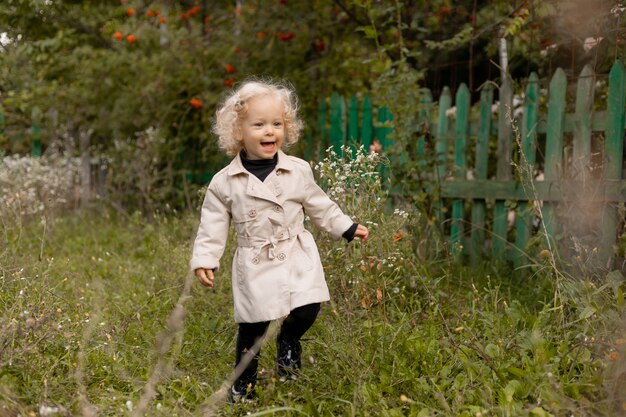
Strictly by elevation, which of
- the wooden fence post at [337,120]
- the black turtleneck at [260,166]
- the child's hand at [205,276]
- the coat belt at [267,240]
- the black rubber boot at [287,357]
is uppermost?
the wooden fence post at [337,120]

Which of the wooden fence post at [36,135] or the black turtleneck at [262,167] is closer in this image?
the black turtleneck at [262,167]

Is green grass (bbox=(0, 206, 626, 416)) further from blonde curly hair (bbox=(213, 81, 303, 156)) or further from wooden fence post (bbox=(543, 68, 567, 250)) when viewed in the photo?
blonde curly hair (bbox=(213, 81, 303, 156))

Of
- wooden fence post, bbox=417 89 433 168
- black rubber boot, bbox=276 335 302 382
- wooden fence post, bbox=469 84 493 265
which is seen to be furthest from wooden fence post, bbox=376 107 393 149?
black rubber boot, bbox=276 335 302 382

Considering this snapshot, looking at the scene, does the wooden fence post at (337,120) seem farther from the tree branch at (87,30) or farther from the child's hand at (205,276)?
the tree branch at (87,30)

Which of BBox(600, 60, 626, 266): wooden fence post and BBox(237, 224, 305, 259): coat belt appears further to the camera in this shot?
BBox(600, 60, 626, 266): wooden fence post

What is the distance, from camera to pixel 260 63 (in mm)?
7230

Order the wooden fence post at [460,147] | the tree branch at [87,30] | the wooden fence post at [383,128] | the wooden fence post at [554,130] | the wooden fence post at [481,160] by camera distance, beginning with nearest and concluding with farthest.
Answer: the wooden fence post at [554,130], the wooden fence post at [481,160], the wooden fence post at [460,147], the wooden fence post at [383,128], the tree branch at [87,30]

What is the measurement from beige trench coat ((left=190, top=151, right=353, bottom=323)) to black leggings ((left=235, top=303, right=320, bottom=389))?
0.07 meters

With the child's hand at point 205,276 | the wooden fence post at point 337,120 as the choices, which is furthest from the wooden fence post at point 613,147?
the wooden fence post at point 337,120

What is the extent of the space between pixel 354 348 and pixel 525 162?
134 centimetres

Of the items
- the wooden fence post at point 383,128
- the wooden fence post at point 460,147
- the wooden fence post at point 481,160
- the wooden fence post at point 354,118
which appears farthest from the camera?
the wooden fence post at point 354,118

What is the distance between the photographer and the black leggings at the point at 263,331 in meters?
2.96

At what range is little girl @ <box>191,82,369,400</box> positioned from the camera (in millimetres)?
2904

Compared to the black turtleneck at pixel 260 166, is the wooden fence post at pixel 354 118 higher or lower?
higher
